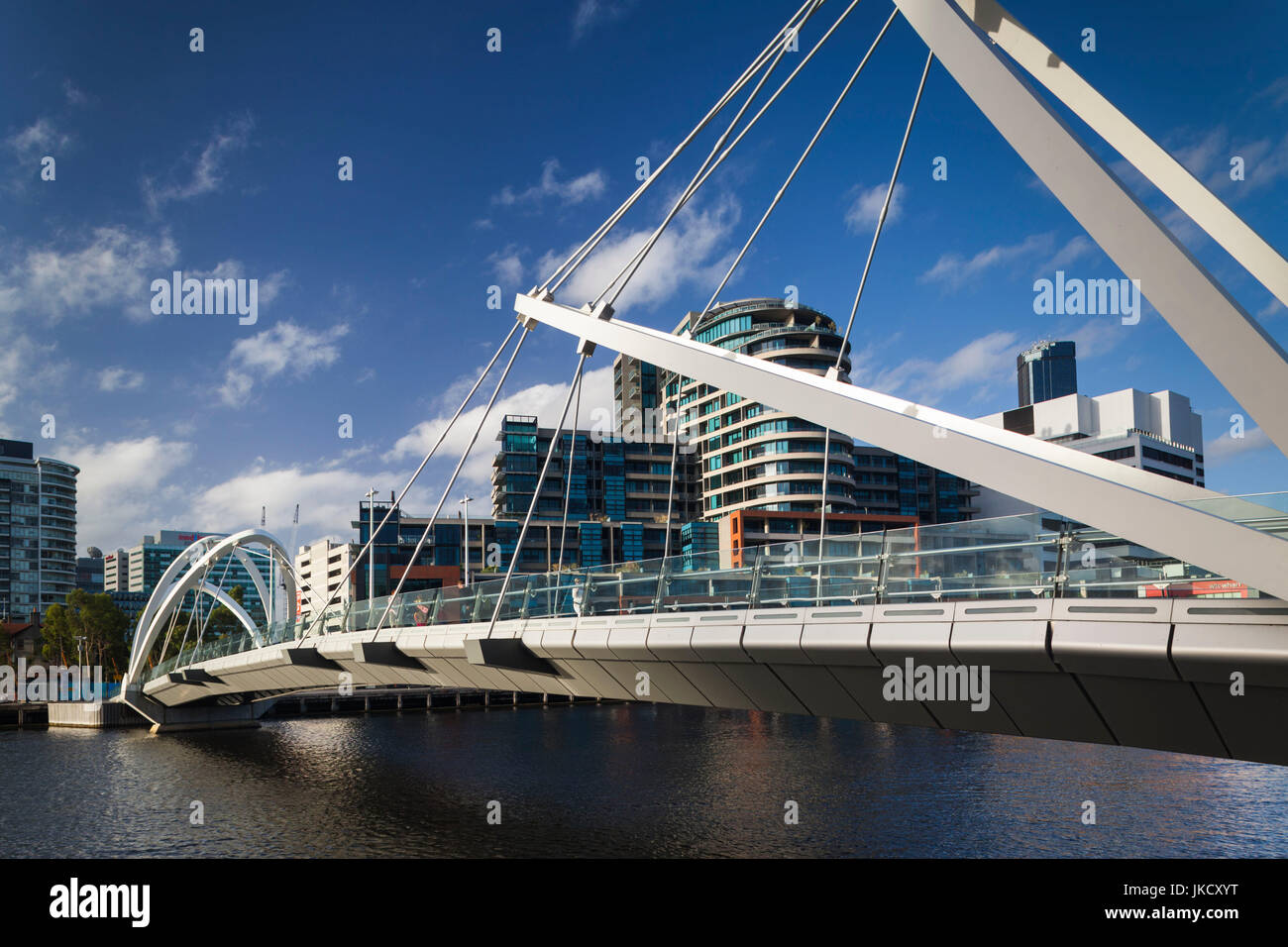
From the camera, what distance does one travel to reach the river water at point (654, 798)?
24422mm

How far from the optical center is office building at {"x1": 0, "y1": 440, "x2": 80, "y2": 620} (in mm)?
153963

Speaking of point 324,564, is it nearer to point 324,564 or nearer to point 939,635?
point 324,564

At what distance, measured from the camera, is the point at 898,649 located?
12680mm

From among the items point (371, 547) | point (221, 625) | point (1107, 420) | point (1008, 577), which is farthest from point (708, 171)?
point (1107, 420)

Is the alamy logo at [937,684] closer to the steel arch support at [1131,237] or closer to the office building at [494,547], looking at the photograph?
the steel arch support at [1131,237]

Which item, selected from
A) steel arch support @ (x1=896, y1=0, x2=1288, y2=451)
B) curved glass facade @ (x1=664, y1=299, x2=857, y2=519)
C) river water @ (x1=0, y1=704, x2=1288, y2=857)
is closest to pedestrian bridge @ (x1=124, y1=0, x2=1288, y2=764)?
steel arch support @ (x1=896, y1=0, x2=1288, y2=451)

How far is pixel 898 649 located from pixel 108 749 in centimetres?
4636

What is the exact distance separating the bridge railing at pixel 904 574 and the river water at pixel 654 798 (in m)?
8.30
